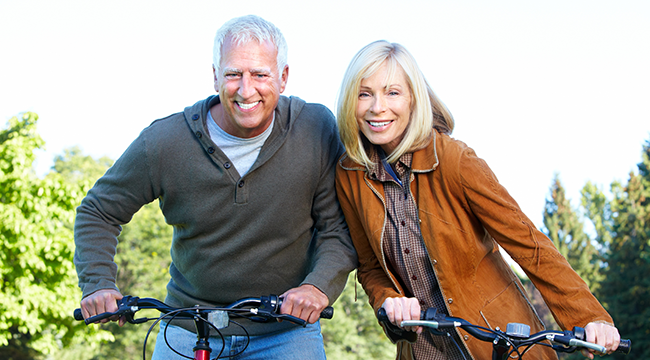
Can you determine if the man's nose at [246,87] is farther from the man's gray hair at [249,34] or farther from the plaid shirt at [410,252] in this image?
the plaid shirt at [410,252]

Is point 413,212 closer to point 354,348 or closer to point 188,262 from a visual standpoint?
point 188,262

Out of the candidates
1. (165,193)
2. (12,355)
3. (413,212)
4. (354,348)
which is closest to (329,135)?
(413,212)

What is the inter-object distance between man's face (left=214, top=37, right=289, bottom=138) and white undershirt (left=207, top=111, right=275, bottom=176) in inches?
3.6

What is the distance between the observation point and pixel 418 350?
10.6 ft

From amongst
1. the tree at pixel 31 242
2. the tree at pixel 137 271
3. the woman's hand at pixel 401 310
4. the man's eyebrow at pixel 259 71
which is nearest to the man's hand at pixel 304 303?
the woman's hand at pixel 401 310

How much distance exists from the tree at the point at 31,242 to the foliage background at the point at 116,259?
1.1 inches

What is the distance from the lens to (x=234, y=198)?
321cm

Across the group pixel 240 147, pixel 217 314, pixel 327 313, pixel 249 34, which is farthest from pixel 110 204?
pixel 327 313

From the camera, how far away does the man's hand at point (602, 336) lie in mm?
2516

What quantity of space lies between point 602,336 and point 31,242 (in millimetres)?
16032

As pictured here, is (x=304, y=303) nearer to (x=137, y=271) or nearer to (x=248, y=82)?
(x=248, y=82)

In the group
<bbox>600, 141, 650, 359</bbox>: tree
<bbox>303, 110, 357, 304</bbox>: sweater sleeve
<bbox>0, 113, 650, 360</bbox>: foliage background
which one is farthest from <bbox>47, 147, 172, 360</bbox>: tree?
<bbox>303, 110, 357, 304</bbox>: sweater sleeve

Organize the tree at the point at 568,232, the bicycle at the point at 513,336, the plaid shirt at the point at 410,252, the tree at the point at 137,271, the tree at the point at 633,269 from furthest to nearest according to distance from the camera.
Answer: the tree at the point at 568,232 < the tree at the point at 633,269 < the tree at the point at 137,271 < the plaid shirt at the point at 410,252 < the bicycle at the point at 513,336

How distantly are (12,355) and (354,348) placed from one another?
13825 millimetres
